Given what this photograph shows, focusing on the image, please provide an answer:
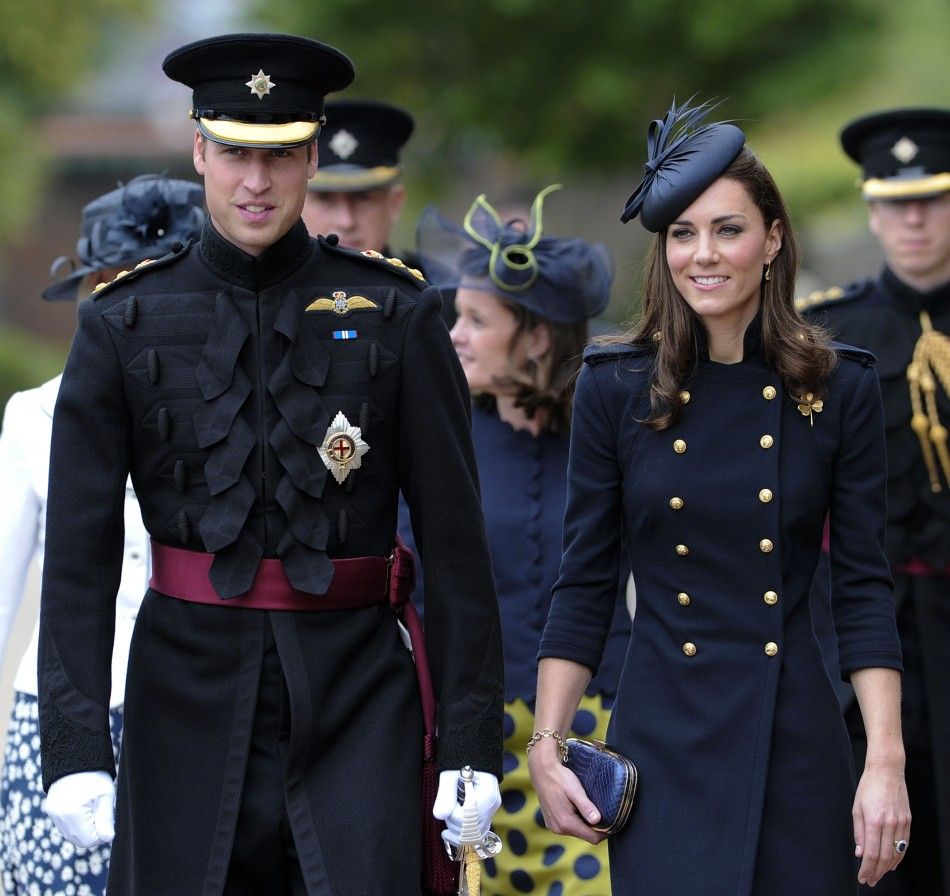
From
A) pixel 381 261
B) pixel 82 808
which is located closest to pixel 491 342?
pixel 381 261

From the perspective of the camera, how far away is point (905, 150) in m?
6.96

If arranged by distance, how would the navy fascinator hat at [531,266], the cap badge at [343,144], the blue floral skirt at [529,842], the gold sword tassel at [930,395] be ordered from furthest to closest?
the cap badge at [343,144]
the gold sword tassel at [930,395]
the navy fascinator hat at [531,266]
the blue floral skirt at [529,842]

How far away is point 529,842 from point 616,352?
185 centimetres

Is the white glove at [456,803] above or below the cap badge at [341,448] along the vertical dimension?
below

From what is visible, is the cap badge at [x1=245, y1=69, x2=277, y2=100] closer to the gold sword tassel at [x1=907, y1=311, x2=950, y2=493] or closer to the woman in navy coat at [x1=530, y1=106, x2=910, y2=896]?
the woman in navy coat at [x1=530, y1=106, x2=910, y2=896]

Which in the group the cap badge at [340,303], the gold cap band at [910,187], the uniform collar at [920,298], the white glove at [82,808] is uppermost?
the gold cap band at [910,187]

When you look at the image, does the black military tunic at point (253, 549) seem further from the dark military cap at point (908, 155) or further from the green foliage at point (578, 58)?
the green foliage at point (578, 58)

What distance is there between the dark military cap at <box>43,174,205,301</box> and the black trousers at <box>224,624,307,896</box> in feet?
6.22

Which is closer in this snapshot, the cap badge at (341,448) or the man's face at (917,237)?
the cap badge at (341,448)

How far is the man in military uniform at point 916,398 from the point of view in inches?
241

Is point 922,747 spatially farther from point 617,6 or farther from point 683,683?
point 617,6

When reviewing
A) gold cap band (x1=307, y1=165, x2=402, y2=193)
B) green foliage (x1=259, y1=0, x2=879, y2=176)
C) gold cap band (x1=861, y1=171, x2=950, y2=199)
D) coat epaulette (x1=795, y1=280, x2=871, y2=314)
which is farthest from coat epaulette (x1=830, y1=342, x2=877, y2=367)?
green foliage (x1=259, y1=0, x2=879, y2=176)

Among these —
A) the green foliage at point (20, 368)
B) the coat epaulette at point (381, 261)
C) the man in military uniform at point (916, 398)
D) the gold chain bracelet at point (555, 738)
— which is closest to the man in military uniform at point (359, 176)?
the man in military uniform at point (916, 398)

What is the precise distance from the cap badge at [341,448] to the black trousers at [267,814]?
0.36 m
